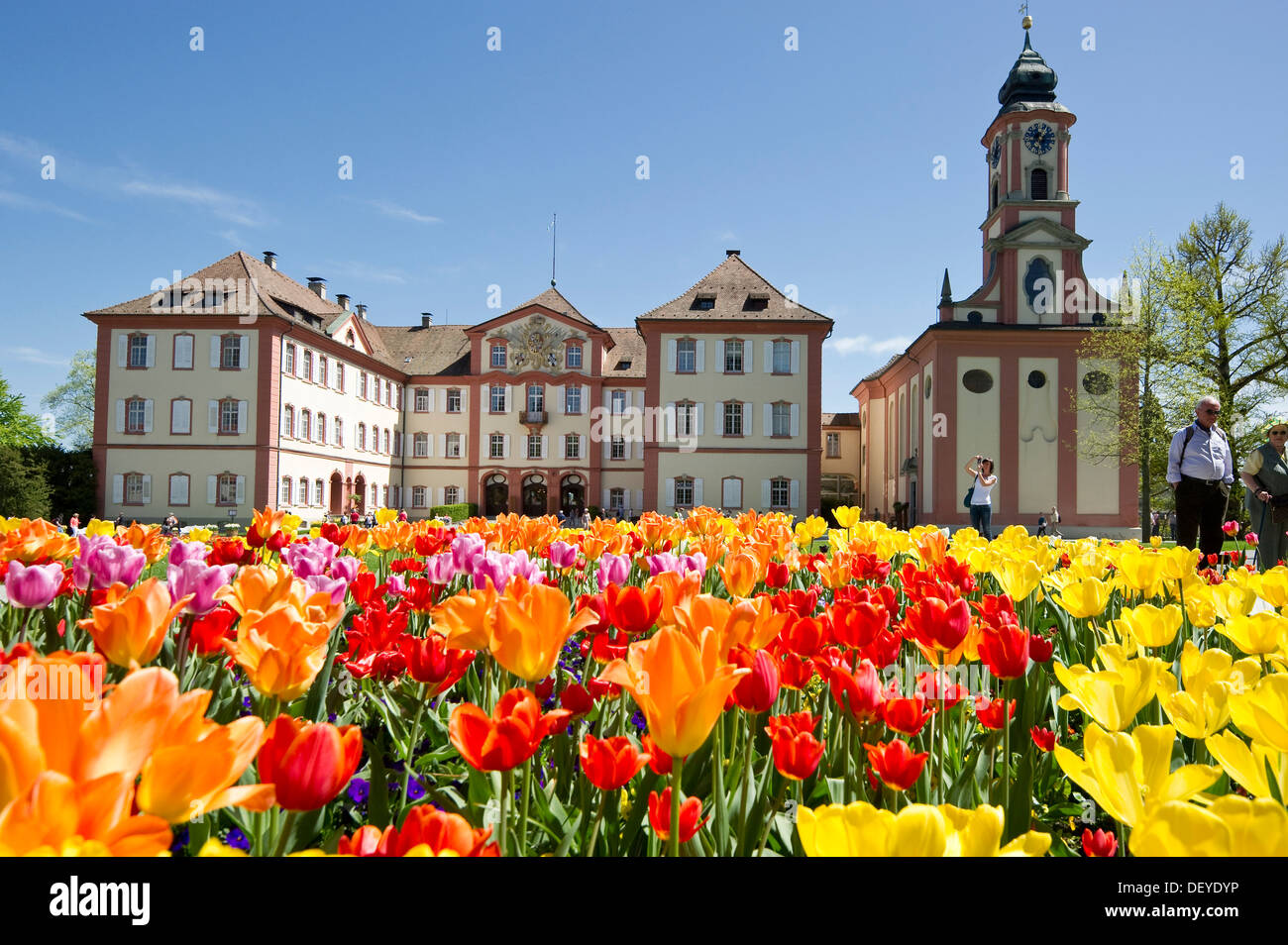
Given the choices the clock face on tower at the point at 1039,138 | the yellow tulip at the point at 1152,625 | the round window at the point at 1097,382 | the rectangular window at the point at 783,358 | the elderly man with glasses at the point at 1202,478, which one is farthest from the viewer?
the rectangular window at the point at 783,358

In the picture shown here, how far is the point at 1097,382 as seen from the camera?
112ft

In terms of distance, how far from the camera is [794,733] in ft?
4.28

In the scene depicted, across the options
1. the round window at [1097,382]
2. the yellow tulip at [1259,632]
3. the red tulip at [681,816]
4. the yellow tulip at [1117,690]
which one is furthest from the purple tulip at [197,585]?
the round window at [1097,382]

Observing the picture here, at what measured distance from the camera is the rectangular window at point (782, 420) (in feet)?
130

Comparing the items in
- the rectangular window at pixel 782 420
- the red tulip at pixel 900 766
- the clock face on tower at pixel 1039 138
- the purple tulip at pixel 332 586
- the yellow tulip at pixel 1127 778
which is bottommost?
the red tulip at pixel 900 766

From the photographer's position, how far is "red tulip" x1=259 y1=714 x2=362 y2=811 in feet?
2.83

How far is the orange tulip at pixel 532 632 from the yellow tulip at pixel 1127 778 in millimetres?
749

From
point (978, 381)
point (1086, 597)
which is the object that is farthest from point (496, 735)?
point (978, 381)

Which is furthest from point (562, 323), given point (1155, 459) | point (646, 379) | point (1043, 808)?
point (1043, 808)

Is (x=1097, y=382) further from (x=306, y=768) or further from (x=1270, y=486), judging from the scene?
(x=306, y=768)

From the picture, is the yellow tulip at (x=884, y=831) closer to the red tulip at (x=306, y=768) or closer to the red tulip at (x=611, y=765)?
the red tulip at (x=611, y=765)

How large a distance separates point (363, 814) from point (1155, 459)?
31582 millimetres

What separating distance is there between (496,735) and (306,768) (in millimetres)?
219
